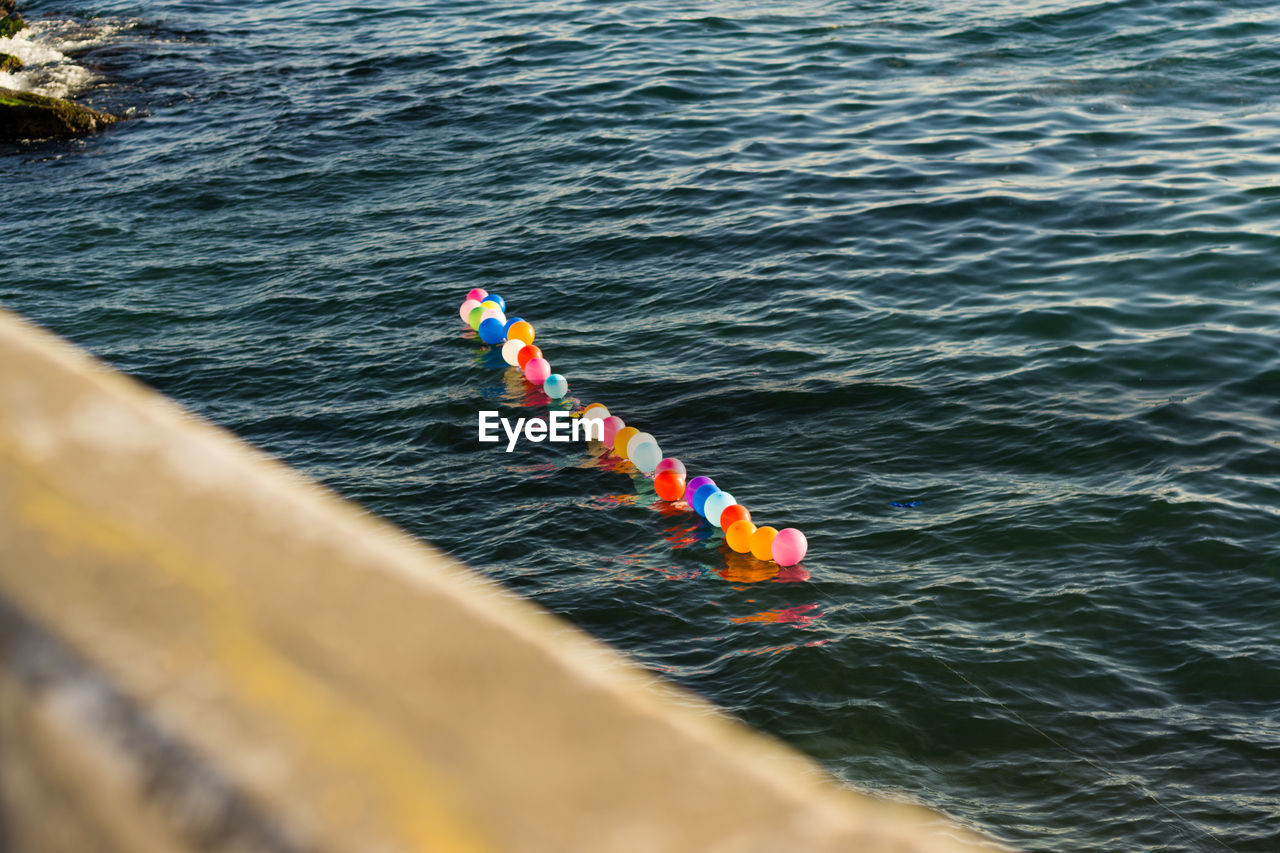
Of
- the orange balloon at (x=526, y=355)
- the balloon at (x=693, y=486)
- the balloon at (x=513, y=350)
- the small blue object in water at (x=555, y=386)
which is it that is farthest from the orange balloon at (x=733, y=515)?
the balloon at (x=513, y=350)

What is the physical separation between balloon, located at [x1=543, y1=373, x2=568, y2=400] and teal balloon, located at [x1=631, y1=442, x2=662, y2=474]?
128cm

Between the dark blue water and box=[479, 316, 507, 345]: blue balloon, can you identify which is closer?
the dark blue water

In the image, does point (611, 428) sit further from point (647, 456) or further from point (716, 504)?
point (716, 504)

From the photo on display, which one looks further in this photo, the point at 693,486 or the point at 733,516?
the point at 693,486

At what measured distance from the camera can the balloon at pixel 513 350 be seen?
397 inches

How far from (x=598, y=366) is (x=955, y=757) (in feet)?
17.1

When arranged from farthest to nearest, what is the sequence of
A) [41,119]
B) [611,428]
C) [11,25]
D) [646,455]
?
[11,25]
[41,119]
[611,428]
[646,455]

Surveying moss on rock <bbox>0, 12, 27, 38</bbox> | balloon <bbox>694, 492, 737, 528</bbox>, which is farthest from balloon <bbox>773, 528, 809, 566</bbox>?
moss on rock <bbox>0, 12, 27, 38</bbox>

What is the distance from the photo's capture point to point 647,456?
8492 millimetres

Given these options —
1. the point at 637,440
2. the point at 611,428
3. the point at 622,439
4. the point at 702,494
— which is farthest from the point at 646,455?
the point at 702,494

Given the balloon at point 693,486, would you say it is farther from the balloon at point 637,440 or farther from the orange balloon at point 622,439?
the orange balloon at point 622,439

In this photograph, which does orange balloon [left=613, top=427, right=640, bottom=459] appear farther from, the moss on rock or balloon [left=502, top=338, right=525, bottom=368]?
the moss on rock

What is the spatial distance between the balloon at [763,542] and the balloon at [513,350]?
11.2 ft

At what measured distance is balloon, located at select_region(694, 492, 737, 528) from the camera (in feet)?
25.5
